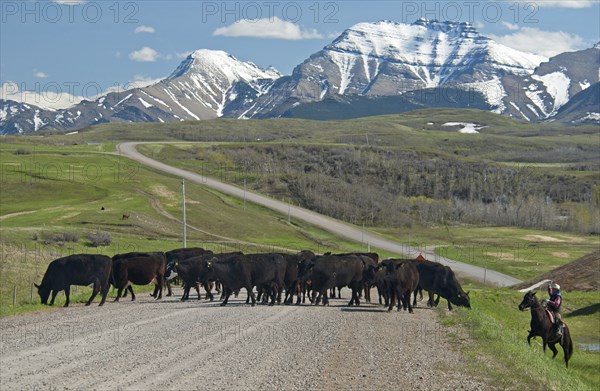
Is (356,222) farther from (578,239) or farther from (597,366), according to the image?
(597,366)

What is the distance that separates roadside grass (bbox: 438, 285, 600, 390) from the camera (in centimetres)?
1770

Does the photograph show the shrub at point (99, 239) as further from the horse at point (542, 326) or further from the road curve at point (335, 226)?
the horse at point (542, 326)

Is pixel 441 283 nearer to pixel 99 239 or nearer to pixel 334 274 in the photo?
pixel 334 274

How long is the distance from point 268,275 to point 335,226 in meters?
81.3

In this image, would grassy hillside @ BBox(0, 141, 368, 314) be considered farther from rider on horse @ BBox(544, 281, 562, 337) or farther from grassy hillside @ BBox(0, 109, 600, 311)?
rider on horse @ BBox(544, 281, 562, 337)

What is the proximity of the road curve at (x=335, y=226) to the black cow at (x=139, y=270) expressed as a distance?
4652 centimetres

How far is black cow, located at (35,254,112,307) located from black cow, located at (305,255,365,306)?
840cm

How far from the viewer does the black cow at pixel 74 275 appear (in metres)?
31.8

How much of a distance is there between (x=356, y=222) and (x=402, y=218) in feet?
32.6

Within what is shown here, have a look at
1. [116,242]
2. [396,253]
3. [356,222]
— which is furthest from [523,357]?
[356,222]

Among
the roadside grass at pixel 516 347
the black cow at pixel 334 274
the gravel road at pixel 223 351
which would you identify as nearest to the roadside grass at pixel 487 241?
the roadside grass at pixel 516 347

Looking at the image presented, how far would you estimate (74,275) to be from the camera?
3194 centimetres

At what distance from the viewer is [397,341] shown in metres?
22.5

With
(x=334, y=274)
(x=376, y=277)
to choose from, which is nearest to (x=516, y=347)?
(x=334, y=274)
